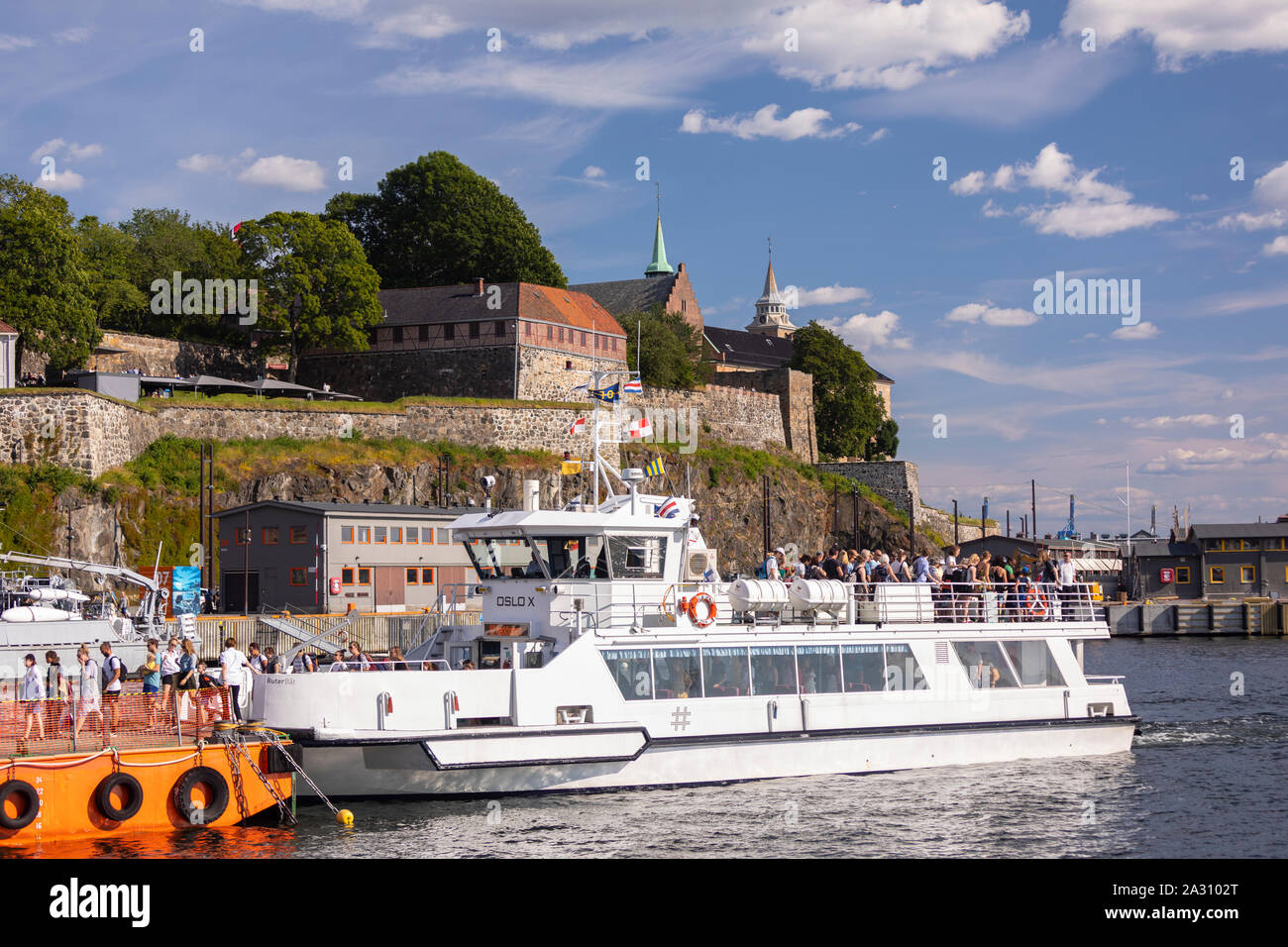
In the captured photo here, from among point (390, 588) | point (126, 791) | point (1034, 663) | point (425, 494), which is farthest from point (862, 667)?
point (425, 494)

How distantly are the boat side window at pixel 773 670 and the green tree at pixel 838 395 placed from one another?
250 feet

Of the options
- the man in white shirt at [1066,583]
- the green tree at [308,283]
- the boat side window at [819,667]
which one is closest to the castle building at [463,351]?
the green tree at [308,283]

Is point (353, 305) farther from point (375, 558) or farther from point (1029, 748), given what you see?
point (1029, 748)

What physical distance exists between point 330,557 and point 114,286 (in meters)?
29.2

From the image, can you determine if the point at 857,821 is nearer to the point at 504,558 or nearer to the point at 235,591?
the point at 504,558

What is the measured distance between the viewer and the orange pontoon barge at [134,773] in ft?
55.3

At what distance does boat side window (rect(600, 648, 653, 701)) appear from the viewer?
2052 cm

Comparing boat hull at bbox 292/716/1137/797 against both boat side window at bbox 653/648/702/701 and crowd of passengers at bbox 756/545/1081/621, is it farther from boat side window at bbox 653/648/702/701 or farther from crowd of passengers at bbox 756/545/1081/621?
crowd of passengers at bbox 756/545/1081/621

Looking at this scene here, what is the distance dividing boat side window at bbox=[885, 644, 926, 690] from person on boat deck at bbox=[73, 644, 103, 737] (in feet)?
41.9

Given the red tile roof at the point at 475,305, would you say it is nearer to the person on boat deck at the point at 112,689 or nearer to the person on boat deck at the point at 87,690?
the person on boat deck at the point at 112,689

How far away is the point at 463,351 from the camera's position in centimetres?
7325

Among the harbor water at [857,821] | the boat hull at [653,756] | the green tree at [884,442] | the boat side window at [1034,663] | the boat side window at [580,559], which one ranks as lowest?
the harbor water at [857,821]

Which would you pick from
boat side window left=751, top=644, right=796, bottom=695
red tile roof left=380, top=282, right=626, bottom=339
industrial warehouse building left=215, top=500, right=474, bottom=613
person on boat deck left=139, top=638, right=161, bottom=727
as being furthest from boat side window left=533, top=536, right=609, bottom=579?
red tile roof left=380, top=282, right=626, bottom=339
